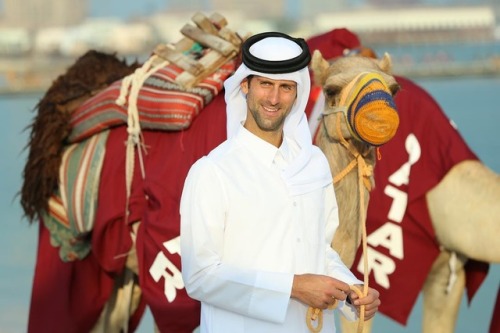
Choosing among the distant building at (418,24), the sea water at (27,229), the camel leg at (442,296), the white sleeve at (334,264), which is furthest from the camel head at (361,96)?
the distant building at (418,24)

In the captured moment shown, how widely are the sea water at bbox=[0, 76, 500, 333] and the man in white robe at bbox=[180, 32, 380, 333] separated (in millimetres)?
2855

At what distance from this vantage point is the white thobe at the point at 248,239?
377 cm

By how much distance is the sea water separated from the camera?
7.61 meters

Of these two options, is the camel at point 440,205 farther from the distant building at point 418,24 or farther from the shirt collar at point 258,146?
the distant building at point 418,24

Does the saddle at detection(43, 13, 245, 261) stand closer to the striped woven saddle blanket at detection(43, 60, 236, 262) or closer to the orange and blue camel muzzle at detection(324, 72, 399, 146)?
the striped woven saddle blanket at detection(43, 60, 236, 262)

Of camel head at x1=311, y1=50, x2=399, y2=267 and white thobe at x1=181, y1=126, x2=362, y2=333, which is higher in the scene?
camel head at x1=311, y1=50, x2=399, y2=267

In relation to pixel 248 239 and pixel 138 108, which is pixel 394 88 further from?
pixel 138 108

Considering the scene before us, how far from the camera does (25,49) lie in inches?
2125

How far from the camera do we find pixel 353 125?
4.53 m

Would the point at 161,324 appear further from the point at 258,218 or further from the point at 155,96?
the point at 258,218

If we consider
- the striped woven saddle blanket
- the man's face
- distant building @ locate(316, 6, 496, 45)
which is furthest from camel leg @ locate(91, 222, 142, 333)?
distant building @ locate(316, 6, 496, 45)

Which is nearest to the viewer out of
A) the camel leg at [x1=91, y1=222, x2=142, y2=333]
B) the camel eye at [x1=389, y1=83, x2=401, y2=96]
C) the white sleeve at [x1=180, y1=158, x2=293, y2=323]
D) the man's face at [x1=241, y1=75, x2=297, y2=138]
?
the white sleeve at [x1=180, y1=158, x2=293, y2=323]

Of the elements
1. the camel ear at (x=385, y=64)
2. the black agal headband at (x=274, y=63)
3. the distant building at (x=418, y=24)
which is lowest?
the black agal headband at (x=274, y=63)

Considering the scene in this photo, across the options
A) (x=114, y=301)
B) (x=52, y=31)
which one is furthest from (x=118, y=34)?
(x=114, y=301)
